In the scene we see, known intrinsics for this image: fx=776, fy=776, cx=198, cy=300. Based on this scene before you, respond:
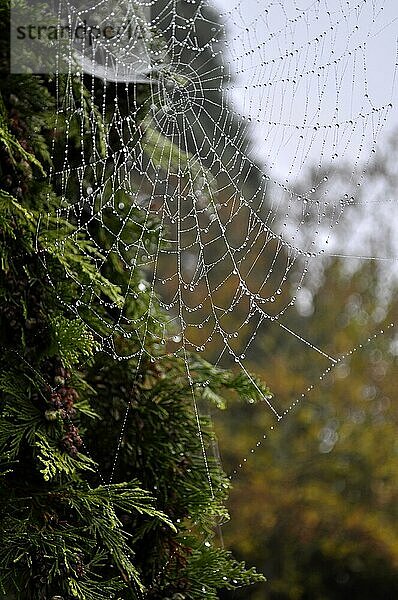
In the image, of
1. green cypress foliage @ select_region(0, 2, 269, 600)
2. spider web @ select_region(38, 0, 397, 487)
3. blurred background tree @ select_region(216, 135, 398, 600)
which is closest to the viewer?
green cypress foliage @ select_region(0, 2, 269, 600)

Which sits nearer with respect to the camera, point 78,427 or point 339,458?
point 78,427

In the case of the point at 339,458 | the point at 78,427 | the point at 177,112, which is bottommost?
the point at 339,458

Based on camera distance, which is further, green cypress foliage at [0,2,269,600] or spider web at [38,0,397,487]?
spider web at [38,0,397,487]

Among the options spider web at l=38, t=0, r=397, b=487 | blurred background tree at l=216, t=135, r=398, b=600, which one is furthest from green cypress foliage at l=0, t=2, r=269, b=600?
blurred background tree at l=216, t=135, r=398, b=600

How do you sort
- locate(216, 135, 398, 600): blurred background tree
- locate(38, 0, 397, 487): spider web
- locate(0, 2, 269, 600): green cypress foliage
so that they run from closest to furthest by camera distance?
locate(0, 2, 269, 600): green cypress foliage → locate(38, 0, 397, 487): spider web → locate(216, 135, 398, 600): blurred background tree

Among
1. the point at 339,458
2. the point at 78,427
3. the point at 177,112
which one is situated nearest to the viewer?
the point at 78,427

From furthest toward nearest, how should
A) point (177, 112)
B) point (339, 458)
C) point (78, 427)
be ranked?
point (339, 458)
point (177, 112)
point (78, 427)

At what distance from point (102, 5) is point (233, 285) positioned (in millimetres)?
5628

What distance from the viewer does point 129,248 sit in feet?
5.29

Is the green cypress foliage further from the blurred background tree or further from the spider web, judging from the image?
the blurred background tree

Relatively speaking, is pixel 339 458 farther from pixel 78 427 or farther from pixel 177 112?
pixel 78 427

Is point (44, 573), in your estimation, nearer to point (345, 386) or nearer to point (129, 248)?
point (129, 248)

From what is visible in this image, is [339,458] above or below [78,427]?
below

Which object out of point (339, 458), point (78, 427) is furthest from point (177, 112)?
point (339, 458)
